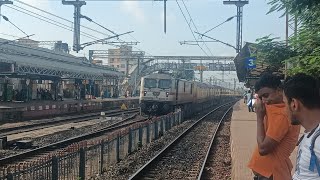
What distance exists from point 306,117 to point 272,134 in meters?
0.88

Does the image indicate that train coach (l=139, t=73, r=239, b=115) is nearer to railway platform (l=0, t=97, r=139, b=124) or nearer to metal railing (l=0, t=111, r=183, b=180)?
railway platform (l=0, t=97, r=139, b=124)

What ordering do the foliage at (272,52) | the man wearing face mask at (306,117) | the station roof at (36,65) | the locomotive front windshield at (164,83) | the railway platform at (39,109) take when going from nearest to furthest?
the man wearing face mask at (306,117) → the foliage at (272,52) → the railway platform at (39,109) → the locomotive front windshield at (164,83) → the station roof at (36,65)

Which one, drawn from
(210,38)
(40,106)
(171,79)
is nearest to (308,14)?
(171,79)

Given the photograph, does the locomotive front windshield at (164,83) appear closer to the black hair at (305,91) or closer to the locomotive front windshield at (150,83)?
the locomotive front windshield at (150,83)

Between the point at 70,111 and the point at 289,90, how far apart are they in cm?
3132

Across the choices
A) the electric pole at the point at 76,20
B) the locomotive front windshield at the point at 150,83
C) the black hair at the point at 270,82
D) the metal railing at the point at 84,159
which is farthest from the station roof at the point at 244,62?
the electric pole at the point at 76,20

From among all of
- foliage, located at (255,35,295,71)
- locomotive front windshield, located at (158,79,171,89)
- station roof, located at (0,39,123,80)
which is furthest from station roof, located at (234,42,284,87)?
station roof, located at (0,39,123,80)

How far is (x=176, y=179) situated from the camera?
10.1 metres

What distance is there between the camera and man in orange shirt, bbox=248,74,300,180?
353 centimetres

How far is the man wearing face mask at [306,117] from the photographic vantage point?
7.63 feet

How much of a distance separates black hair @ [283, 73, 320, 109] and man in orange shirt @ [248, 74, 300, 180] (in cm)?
81

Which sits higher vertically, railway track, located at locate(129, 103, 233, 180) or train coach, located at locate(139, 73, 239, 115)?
train coach, located at locate(139, 73, 239, 115)

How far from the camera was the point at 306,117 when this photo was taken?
8.68 feet

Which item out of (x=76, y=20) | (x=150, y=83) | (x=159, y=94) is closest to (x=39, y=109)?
(x=150, y=83)
